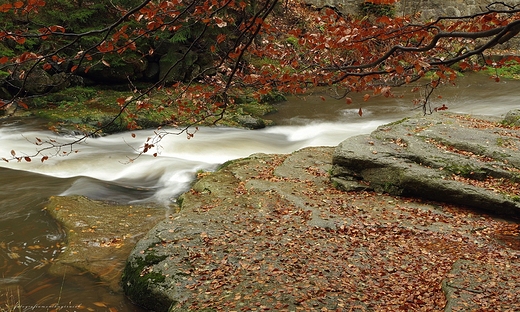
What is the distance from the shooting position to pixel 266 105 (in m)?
18.0

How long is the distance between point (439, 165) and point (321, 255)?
370cm

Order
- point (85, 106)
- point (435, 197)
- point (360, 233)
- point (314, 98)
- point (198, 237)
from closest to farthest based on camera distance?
1. point (198, 237)
2. point (360, 233)
3. point (435, 197)
4. point (85, 106)
5. point (314, 98)

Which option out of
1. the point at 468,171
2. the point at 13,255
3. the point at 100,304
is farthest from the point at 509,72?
the point at 13,255

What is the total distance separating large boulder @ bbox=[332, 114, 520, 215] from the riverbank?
0.28 m

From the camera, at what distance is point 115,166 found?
11133 millimetres

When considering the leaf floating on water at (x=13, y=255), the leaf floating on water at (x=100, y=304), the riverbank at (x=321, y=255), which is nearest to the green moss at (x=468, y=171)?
the riverbank at (x=321, y=255)

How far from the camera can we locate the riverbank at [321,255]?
4.68m

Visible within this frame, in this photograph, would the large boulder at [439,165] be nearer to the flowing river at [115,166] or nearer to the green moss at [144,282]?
the flowing river at [115,166]

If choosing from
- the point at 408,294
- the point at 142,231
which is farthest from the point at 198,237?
the point at 408,294

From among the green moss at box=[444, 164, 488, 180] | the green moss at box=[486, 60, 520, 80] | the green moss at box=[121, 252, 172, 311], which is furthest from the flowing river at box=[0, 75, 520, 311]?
the green moss at box=[444, 164, 488, 180]

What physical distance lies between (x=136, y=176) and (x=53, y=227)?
3.36m

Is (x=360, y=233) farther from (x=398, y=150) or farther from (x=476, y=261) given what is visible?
(x=398, y=150)

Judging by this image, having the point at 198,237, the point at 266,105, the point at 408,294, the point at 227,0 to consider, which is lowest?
the point at 408,294

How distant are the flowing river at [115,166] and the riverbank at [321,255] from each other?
0.91 m
